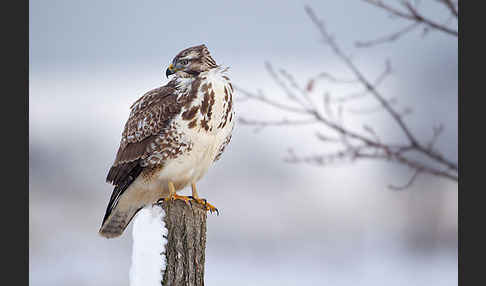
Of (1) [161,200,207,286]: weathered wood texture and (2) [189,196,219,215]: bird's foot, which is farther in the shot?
(2) [189,196,219,215]: bird's foot

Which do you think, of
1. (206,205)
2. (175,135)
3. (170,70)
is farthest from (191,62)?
(206,205)

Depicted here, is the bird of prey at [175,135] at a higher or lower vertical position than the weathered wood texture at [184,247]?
higher

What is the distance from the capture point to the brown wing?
2639 millimetres

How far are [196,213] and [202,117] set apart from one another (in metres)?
0.54

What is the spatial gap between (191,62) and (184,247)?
0.93m

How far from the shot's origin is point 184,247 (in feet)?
6.91

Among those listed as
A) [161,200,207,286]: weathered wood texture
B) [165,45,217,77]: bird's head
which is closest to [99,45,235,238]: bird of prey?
[165,45,217,77]: bird's head

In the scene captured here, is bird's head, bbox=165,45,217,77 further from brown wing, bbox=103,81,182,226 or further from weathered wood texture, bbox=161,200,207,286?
weathered wood texture, bbox=161,200,207,286

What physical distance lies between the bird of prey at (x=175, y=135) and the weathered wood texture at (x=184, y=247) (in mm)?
281

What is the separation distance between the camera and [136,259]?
6.87 feet

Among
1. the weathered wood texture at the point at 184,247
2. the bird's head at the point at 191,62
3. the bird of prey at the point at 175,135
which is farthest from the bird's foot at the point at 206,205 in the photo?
the bird's head at the point at 191,62

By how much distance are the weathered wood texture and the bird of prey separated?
281 mm

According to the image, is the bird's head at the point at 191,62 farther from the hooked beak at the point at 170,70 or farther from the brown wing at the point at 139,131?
the brown wing at the point at 139,131

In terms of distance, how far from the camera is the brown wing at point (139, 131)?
8.66 ft
